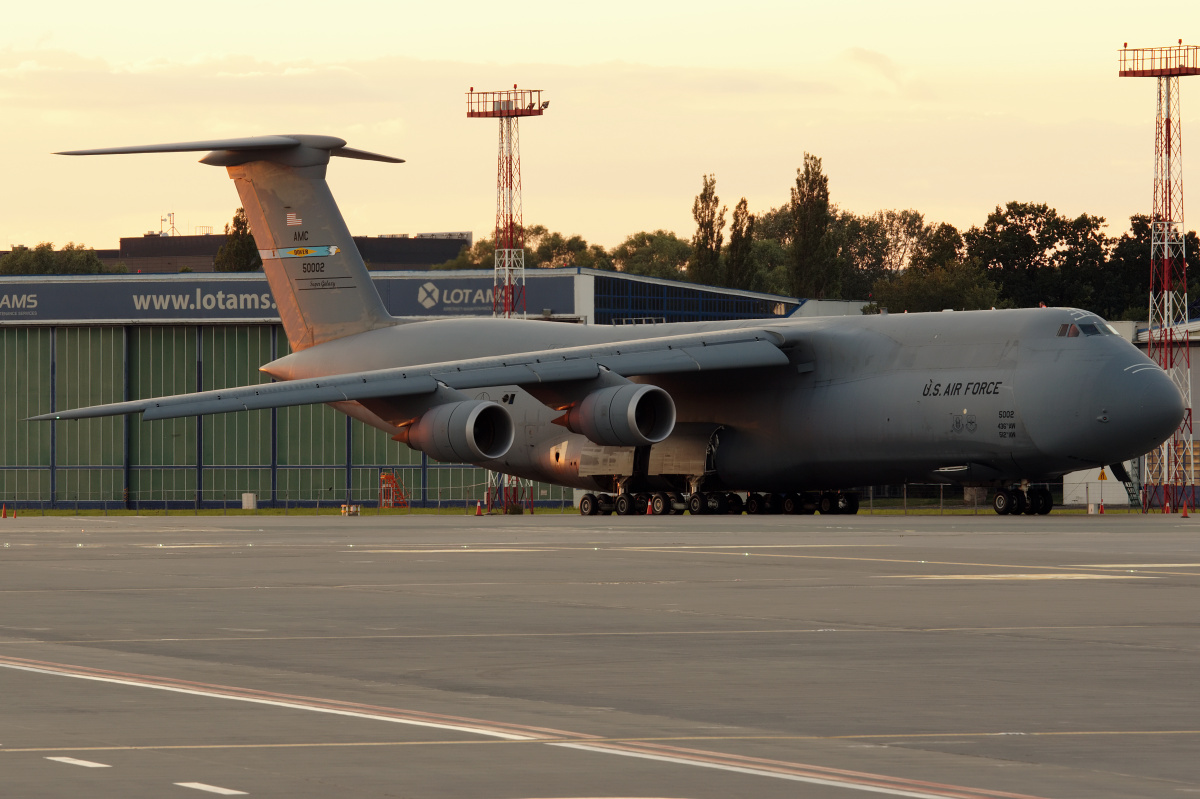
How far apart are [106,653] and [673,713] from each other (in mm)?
4883

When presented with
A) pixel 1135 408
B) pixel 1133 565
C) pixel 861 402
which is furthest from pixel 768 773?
pixel 861 402

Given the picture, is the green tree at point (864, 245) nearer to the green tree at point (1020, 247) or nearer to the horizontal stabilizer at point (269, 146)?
the green tree at point (1020, 247)

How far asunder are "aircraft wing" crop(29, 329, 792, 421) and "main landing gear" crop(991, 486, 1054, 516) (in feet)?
20.1

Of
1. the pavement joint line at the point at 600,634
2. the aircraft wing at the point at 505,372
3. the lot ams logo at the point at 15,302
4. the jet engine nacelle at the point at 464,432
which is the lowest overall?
the pavement joint line at the point at 600,634

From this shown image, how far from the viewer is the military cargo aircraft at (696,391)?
39375 mm

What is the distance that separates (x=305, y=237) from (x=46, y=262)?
8761 centimetres

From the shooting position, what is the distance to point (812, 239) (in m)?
110

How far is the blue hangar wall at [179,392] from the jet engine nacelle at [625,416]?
27399mm

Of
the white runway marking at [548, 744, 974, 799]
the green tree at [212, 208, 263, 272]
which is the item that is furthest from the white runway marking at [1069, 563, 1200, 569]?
the green tree at [212, 208, 263, 272]

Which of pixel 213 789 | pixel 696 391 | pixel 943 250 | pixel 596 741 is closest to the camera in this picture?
pixel 213 789

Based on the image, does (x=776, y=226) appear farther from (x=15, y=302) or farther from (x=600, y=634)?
(x=600, y=634)

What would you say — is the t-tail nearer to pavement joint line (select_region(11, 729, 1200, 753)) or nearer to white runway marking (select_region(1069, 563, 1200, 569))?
white runway marking (select_region(1069, 563, 1200, 569))

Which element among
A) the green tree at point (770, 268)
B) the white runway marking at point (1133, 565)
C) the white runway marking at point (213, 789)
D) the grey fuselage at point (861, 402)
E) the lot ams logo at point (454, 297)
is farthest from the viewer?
the green tree at point (770, 268)

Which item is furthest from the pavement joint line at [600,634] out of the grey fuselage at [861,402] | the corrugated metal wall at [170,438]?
the corrugated metal wall at [170,438]
